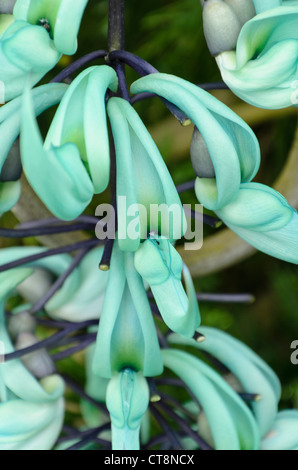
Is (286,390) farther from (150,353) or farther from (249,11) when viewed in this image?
(249,11)

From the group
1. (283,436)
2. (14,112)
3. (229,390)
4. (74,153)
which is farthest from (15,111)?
(283,436)

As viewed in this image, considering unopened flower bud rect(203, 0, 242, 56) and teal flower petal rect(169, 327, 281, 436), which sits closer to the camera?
unopened flower bud rect(203, 0, 242, 56)

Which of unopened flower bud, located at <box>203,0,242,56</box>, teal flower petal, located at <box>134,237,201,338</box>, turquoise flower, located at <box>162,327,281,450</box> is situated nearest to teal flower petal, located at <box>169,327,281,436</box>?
turquoise flower, located at <box>162,327,281,450</box>

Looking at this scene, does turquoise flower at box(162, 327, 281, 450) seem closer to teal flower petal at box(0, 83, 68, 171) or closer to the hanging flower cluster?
the hanging flower cluster

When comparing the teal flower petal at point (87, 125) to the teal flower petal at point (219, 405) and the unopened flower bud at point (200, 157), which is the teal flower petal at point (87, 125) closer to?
the unopened flower bud at point (200, 157)

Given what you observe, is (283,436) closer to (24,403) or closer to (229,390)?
(229,390)

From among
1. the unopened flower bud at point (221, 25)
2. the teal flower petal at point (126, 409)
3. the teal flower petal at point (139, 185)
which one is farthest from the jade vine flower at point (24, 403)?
the unopened flower bud at point (221, 25)

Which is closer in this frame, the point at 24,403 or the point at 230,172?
the point at 230,172
